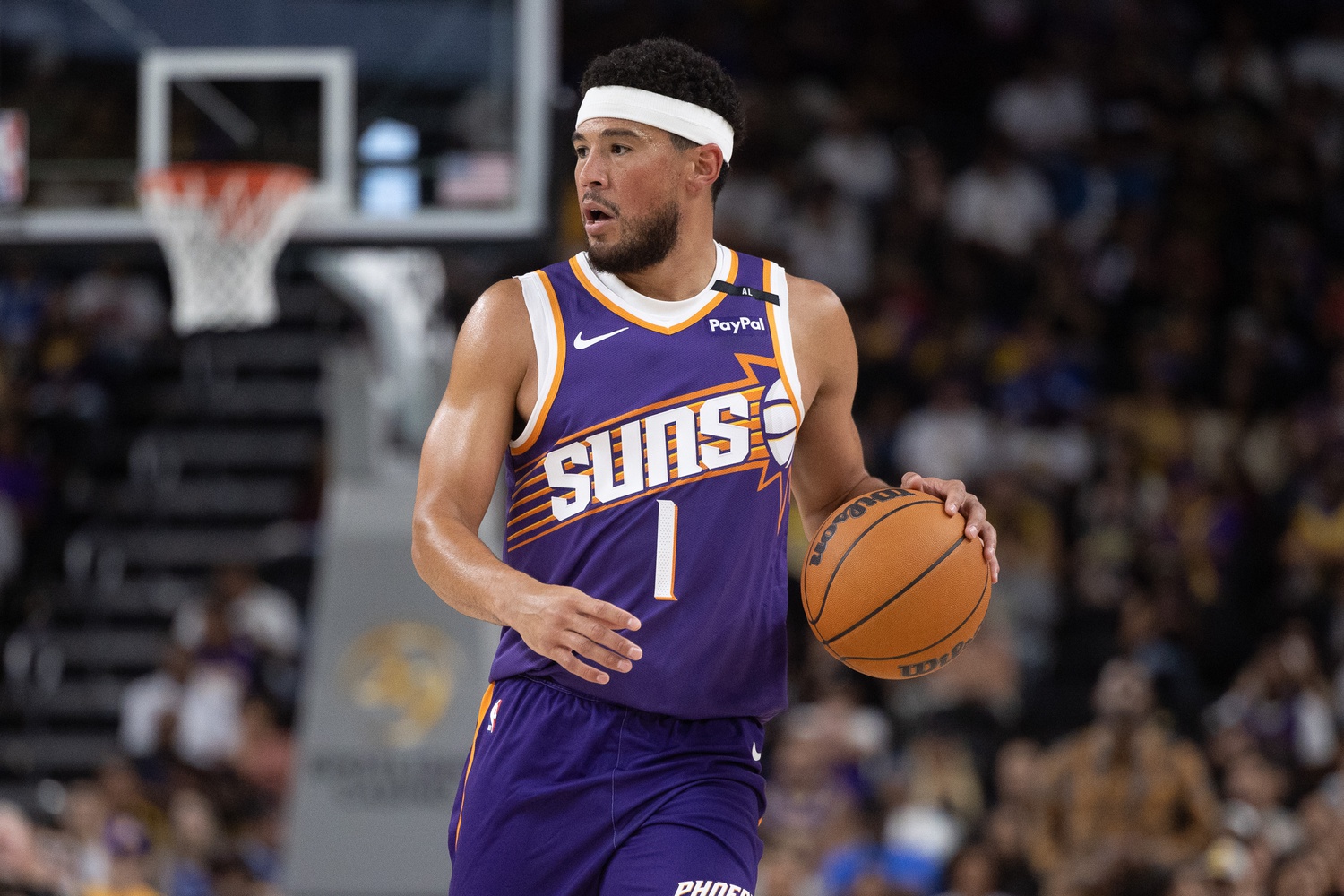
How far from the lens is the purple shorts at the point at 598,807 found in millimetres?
3377

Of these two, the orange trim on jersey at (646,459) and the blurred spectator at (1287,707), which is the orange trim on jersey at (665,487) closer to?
the orange trim on jersey at (646,459)

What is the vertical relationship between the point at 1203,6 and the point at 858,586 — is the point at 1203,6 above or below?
above

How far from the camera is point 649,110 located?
358 cm

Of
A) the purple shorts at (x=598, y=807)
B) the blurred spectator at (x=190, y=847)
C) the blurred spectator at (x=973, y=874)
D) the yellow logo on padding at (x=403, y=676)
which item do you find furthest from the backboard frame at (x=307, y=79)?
the purple shorts at (x=598, y=807)

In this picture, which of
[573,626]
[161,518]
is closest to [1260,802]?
[573,626]

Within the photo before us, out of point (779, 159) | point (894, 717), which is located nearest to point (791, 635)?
point (894, 717)

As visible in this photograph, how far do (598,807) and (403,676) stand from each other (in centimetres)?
619

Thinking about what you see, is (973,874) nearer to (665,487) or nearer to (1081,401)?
(665,487)

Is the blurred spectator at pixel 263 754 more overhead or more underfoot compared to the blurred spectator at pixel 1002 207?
more underfoot

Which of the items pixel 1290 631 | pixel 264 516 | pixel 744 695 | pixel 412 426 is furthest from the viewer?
pixel 264 516

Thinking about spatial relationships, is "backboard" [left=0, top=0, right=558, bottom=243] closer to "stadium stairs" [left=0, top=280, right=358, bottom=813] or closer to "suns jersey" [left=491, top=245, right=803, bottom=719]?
"stadium stairs" [left=0, top=280, right=358, bottom=813]

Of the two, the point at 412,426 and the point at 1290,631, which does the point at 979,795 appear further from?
the point at 412,426

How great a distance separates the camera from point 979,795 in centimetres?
999

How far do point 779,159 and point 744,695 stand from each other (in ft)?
38.9
